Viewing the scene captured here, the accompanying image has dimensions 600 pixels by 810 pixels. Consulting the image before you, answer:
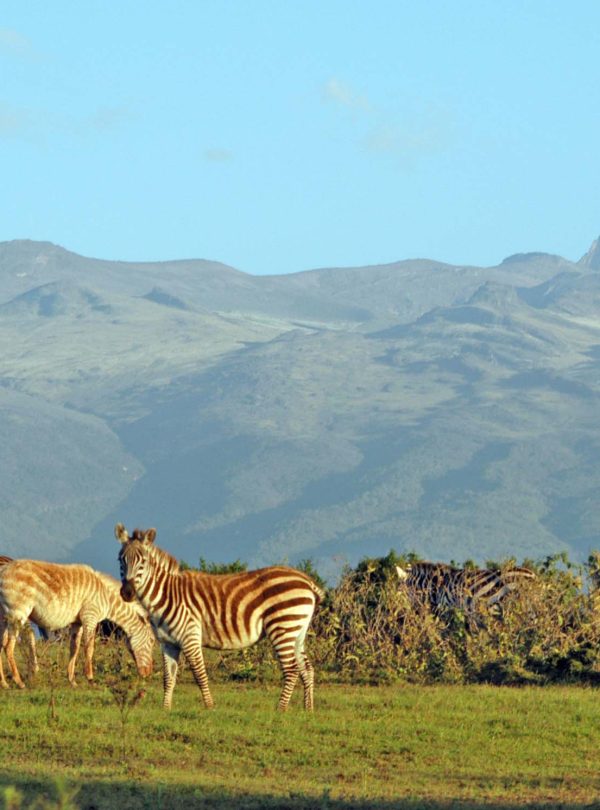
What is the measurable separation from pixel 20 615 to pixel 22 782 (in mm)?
6367

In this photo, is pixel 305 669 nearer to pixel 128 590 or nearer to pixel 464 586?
pixel 128 590

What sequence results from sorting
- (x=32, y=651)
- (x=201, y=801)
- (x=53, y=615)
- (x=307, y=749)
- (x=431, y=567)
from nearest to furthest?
(x=201, y=801) < (x=307, y=749) < (x=53, y=615) < (x=32, y=651) < (x=431, y=567)

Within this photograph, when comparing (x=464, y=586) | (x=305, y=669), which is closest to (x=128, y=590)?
(x=305, y=669)

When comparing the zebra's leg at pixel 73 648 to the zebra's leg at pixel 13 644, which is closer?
the zebra's leg at pixel 13 644

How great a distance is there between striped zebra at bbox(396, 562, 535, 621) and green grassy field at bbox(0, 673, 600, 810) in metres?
3.40

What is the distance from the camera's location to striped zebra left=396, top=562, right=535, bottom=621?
26188 mm

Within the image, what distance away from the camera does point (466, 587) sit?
26.5m

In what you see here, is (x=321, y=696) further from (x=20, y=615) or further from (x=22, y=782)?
(x=22, y=782)

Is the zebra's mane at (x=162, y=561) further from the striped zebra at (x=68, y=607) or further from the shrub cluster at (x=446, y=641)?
the shrub cluster at (x=446, y=641)

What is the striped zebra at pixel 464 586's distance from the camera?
2619 cm

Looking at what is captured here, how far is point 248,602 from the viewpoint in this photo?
20.3 meters

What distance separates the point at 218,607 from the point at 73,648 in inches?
153

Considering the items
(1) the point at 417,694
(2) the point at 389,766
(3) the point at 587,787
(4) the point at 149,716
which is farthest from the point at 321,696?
(3) the point at 587,787

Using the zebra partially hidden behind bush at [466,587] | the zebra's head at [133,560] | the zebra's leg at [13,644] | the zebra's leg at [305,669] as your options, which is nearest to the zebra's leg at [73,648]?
the zebra's leg at [13,644]
